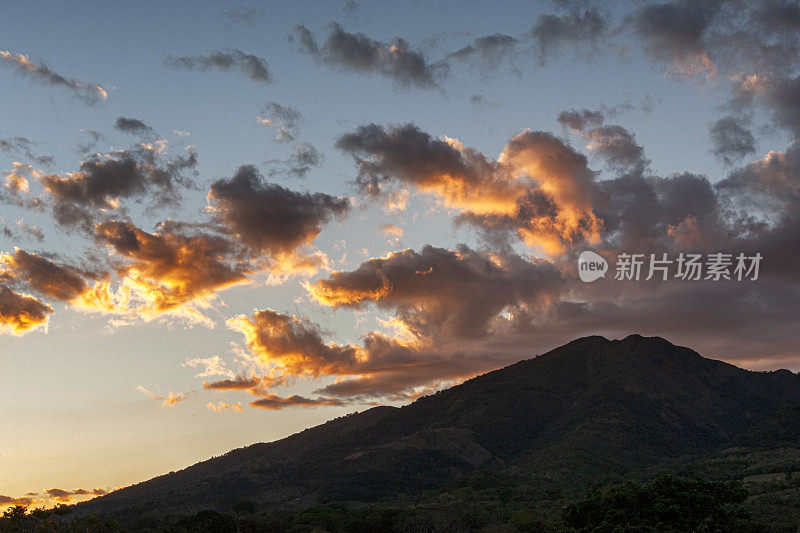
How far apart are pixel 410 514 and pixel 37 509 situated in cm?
7487

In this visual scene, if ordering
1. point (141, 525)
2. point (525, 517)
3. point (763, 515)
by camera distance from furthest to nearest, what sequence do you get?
point (141, 525) → point (525, 517) → point (763, 515)

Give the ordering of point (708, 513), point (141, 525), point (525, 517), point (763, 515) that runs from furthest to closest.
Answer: point (141, 525), point (525, 517), point (763, 515), point (708, 513)

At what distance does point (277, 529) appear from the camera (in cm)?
14012

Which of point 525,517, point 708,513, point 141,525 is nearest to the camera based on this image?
point 708,513

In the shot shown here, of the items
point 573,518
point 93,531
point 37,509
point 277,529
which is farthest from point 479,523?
point 37,509

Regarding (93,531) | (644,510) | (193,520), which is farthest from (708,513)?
(93,531)

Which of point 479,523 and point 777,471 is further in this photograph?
point 777,471

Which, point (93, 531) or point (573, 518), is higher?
point (573, 518)

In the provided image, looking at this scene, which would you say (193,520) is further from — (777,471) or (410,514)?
(777,471)

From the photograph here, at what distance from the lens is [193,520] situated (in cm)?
13462

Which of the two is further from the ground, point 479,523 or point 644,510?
point 644,510

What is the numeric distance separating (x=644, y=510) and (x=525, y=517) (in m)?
65.6

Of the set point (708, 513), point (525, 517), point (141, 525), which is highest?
point (708, 513)

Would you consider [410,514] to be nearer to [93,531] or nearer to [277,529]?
[277,529]
